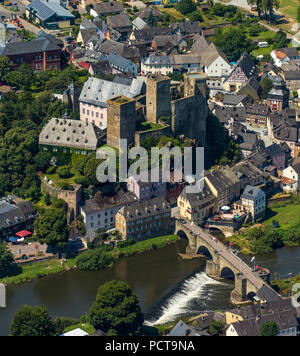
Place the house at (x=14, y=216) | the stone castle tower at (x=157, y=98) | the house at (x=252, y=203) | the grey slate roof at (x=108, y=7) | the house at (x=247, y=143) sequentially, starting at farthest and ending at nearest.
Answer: the grey slate roof at (x=108, y=7) < the house at (x=247, y=143) < the stone castle tower at (x=157, y=98) < the house at (x=252, y=203) < the house at (x=14, y=216)

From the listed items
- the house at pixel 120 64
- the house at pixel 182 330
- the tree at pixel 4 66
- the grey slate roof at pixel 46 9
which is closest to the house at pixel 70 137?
the tree at pixel 4 66

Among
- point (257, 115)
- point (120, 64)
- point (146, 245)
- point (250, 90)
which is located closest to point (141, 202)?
point (146, 245)

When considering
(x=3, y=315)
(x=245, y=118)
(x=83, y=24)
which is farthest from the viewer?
(x=83, y=24)

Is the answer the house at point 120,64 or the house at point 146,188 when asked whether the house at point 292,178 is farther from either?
the house at point 120,64

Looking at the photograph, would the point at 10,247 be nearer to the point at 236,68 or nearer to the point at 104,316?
the point at 104,316

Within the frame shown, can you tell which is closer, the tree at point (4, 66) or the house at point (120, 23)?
the tree at point (4, 66)

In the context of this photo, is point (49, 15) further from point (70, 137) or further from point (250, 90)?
point (70, 137)

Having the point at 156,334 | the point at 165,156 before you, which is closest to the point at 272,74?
the point at 165,156
